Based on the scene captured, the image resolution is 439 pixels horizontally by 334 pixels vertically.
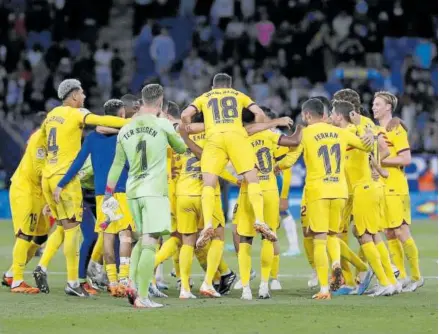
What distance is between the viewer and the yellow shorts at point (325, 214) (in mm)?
13586

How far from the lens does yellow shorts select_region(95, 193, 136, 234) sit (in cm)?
1385

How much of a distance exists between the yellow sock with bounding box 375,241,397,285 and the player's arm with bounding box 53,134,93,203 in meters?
3.61

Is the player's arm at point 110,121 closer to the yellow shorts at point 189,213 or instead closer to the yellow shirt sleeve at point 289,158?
the yellow shorts at point 189,213

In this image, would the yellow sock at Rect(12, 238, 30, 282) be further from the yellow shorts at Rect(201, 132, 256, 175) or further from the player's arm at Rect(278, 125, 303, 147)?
the player's arm at Rect(278, 125, 303, 147)

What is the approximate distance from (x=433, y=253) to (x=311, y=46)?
13.5 m

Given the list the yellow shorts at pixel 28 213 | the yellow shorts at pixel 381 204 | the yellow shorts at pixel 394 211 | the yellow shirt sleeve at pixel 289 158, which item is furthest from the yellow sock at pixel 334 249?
the yellow shorts at pixel 28 213

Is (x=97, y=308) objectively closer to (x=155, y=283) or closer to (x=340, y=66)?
(x=155, y=283)

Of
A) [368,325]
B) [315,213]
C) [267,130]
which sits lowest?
[368,325]

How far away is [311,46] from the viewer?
33062 mm

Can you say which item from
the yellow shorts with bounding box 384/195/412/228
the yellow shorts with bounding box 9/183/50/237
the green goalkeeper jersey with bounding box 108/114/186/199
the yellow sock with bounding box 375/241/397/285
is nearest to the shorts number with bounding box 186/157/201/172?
the green goalkeeper jersey with bounding box 108/114/186/199

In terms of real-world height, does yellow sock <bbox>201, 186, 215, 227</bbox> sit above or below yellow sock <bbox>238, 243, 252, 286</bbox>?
above

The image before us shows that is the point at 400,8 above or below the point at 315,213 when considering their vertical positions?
above

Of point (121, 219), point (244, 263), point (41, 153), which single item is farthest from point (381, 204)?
point (41, 153)

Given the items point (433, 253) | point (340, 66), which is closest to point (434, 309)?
point (433, 253)
